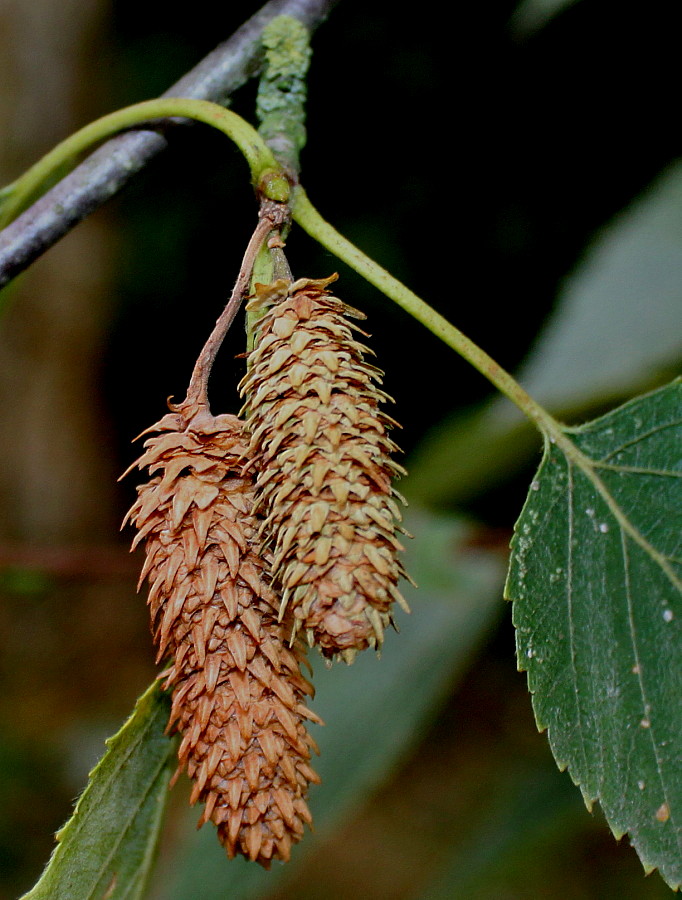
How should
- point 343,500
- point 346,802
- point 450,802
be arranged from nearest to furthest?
point 343,500 < point 346,802 < point 450,802

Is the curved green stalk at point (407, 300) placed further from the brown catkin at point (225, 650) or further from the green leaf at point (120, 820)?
the green leaf at point (120, 820)

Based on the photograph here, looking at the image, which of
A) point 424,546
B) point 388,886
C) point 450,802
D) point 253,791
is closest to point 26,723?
point 388,886

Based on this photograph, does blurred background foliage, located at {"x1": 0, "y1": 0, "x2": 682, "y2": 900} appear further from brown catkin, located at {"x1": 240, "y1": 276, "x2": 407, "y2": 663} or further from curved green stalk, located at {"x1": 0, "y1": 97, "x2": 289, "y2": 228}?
brown catkin, located at {"x1": 240, "y1": 276, "x2": 407, "y2": 663}

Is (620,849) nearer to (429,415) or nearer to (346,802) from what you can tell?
(429,415)

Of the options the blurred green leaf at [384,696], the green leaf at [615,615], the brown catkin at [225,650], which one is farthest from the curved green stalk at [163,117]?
the blurred green leaf at [384,696]

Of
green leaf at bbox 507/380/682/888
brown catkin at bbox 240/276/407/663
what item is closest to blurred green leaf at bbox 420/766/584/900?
green leaf at bbox 507/380/682/888
